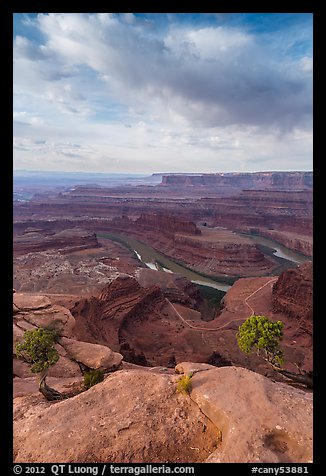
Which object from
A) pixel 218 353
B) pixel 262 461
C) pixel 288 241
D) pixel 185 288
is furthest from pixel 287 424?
pixel 288 241

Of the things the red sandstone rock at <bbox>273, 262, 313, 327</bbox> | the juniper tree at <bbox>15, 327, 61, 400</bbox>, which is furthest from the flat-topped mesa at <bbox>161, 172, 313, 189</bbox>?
the juniper tree at <bbox>15, 327, 61, 400</bbox>

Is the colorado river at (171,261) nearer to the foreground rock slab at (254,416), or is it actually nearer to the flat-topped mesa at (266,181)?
the foreground rock slab at (254,416)

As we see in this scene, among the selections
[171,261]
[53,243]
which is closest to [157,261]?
[171,261]

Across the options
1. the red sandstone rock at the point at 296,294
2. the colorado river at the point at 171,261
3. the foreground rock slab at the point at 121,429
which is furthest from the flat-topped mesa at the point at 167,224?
the foreground rock slab at the point at 121,429

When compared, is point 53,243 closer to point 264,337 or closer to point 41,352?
point 41,352

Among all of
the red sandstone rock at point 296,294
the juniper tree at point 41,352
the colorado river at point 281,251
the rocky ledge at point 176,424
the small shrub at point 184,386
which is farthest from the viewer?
the colorado river at point 281,251

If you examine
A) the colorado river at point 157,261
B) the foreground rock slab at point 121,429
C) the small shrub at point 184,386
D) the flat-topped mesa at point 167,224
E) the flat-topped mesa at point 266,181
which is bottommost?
the colorado river at point 157,261
